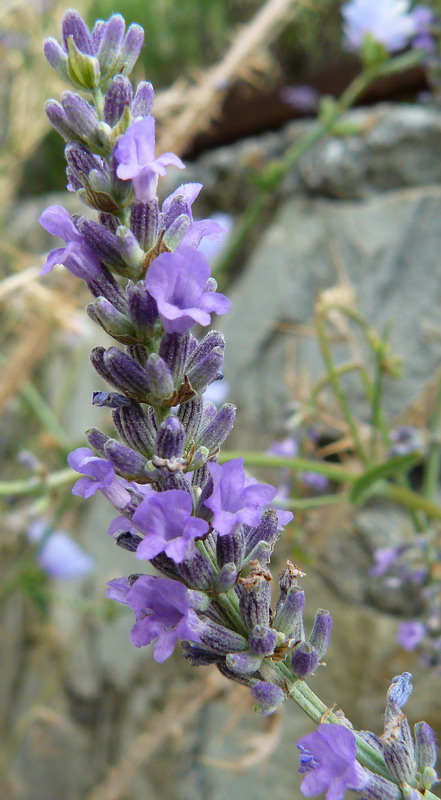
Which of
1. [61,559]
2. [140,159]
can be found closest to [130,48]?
[140,159]

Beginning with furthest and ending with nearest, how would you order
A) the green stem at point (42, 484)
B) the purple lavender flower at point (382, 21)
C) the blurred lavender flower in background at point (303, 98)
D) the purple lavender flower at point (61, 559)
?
the blurred lavender flower in background at point (303, 98) → the purple lavender flower at point (61, 559) → the purple lavender flower at point (382, 21) → the green stem at point (42, 484)

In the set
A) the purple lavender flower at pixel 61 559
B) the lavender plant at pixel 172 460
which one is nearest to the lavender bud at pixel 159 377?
the lavender plant at pixel 172 460

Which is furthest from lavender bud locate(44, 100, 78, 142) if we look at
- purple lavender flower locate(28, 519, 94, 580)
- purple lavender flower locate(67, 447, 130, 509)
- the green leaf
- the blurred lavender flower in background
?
the blurred lavender flower in background

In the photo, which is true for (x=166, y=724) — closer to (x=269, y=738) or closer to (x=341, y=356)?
(x=269, y=738)

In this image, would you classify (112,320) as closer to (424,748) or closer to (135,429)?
(135,429)

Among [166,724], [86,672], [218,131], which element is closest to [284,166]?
[218,131]

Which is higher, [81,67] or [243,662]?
[81,67]

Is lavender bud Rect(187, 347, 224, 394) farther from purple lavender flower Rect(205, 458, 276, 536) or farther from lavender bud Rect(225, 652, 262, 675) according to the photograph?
lavender bud Rect(225, 652, 262, 675)

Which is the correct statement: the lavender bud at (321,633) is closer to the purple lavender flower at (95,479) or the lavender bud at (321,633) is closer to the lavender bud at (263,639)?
the lavender bud at (263,639)
